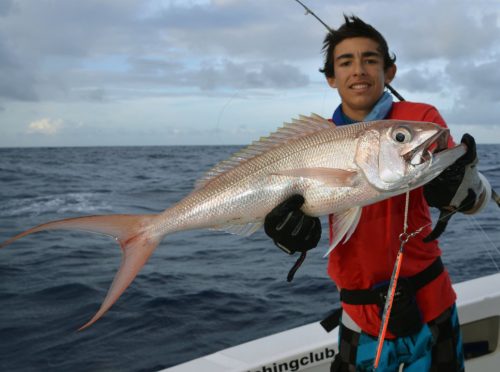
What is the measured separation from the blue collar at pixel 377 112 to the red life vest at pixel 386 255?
0.72 ft

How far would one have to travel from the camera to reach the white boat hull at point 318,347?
158 inches

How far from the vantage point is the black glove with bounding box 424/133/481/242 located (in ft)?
8.68

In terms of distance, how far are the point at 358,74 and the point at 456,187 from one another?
3.08 feet

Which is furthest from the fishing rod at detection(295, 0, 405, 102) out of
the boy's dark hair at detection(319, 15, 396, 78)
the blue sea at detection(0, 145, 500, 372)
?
the blue sea at detection(0, 145, 500, 372)

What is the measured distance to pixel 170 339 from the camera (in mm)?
6746

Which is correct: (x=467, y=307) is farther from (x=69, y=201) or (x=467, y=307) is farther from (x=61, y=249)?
(x=69, y=201)

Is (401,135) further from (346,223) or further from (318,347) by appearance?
(318,347)

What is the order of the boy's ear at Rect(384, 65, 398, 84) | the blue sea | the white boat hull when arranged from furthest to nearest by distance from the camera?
the blue sea < the white boat hull < the boy's ear at Rect(384, 65, 398, 84)

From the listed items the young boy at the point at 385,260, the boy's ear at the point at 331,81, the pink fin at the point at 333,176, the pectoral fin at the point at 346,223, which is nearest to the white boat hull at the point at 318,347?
the young boy at the point at 385,260

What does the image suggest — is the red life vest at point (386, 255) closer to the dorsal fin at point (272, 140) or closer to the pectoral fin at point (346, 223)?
the pectoral fin at point (346, 223)

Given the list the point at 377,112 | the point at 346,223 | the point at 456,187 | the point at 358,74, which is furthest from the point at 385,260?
the point at 358,74

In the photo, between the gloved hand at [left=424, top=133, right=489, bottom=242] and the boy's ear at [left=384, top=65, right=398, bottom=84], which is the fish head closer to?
the gloved hand at [left=424, top=133, right=489, bottom=242]

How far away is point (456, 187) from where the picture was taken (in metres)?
2.68

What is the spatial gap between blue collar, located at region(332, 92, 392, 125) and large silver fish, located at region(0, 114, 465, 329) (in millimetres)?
399
